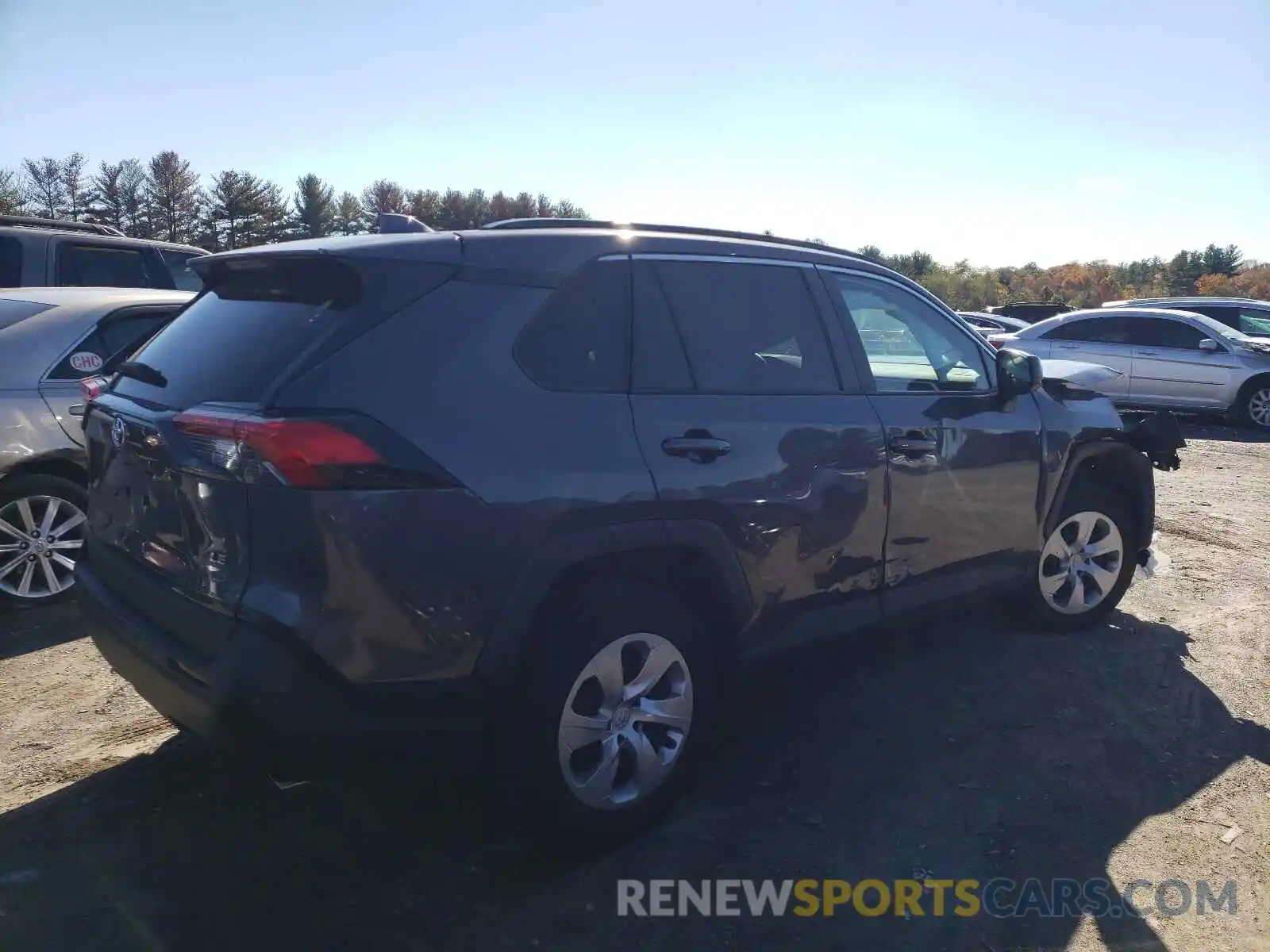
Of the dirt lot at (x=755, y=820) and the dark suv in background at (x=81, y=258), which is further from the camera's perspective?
the dark suv in background at (x=81, y=258)

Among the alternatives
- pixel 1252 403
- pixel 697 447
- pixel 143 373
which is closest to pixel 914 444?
pixel 697 447

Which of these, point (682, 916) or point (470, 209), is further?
point (470, 209)

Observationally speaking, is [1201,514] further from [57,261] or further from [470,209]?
[470,209]

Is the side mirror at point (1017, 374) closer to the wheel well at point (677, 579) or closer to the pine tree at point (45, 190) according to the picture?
the wheel well at point (677, 579)

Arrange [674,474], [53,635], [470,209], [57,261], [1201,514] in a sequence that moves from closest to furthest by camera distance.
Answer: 1. [674,474]
2. [53,635]
3. [57,261]
4. [1201,514]
5. [470,209]

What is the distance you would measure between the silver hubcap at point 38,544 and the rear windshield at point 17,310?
3.19 ft

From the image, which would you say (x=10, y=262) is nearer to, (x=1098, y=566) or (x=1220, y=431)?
(x=1098, y=566)

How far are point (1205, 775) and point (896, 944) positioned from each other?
1.70 meters

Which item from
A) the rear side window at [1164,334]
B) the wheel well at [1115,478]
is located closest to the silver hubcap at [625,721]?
the wheel well at [1115,478]

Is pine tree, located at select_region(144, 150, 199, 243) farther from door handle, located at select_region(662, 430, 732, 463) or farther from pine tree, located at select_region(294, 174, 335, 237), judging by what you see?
door handle, located at select_region(662, 430, 732, 463)

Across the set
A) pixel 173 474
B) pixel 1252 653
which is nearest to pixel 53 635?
pixel 173 474

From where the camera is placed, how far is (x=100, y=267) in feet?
23.5

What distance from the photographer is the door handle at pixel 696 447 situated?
2.90m

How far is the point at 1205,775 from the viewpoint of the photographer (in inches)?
138
